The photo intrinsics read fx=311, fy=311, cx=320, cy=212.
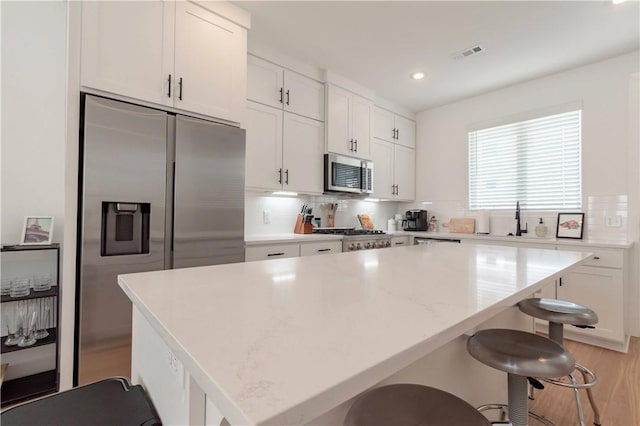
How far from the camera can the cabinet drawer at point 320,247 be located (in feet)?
9.48

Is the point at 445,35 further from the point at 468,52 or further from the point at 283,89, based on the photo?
the point at 283,89

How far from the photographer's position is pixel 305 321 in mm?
603

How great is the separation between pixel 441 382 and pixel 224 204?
1709 mm

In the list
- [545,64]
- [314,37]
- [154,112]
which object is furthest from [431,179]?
[154,112]

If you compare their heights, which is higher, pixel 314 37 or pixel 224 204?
pixel 314 37

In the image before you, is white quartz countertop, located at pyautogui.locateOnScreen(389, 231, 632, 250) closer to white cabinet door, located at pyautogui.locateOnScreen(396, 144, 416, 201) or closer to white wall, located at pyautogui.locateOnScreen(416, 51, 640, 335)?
white wall, located at pyautogui.locateOnScreen(416, 51, 640, 335)

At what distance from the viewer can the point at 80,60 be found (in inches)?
67.8

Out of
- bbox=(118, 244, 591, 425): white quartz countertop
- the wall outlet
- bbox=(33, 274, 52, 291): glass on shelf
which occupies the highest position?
the wall outlet

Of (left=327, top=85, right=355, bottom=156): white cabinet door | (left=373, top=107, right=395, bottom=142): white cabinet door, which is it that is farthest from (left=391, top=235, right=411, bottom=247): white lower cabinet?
(left=373, top=107, right=395, bottom=142): white cabinet door

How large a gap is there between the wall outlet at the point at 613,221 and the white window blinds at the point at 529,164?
0.28 metres

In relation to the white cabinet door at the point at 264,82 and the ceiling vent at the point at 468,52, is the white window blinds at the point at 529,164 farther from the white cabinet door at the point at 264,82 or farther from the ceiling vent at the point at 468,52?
the white cabinet door at the point at 264,82

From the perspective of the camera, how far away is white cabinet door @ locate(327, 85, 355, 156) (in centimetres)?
340

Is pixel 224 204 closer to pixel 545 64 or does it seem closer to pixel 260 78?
pixel 260 78

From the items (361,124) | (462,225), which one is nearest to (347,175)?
(361,124)
